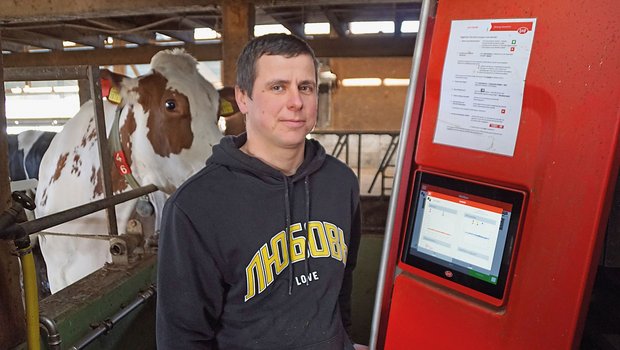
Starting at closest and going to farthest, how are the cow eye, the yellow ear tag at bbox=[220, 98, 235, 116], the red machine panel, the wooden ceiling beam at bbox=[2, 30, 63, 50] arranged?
the red machine panel → the cow eye → the yellow ear tag at bbox=[220, 98, 235, 116] → the wooden ceiling beam at bbox=[2, 30, 63, 50]

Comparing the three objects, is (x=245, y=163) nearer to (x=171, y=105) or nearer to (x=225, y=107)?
(x=171, y=105)

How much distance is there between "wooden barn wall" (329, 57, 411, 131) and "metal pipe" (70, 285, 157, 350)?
965cm

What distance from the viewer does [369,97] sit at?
36.4 ft

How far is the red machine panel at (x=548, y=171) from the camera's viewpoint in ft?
2.63

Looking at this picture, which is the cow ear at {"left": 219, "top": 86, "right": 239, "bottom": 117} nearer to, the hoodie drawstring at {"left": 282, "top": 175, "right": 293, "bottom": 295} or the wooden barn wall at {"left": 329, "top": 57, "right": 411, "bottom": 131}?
the hoodie drawstring at {"left": 282, "top": 175, "right": 293, "bottom": 295}

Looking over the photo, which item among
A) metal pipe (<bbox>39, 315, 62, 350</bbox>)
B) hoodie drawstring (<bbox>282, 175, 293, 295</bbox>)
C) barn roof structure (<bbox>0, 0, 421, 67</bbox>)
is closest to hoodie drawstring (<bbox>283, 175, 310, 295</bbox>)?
hoodie drawstring (<bbox>282, 175, 293, 295</bbox>)

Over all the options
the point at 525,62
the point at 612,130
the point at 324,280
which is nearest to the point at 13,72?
the point at 324,280

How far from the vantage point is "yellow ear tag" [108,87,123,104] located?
2.50m

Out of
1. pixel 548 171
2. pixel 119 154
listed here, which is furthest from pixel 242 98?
pixel 119 154

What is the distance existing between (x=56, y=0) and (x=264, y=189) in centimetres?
303

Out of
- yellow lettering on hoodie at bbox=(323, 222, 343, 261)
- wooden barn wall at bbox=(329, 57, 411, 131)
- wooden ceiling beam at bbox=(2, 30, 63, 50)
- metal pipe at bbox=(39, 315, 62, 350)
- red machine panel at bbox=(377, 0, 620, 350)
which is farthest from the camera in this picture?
wooden barn wall at bbox=(329, 57, 411, 131)

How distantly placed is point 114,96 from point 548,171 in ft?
7.56

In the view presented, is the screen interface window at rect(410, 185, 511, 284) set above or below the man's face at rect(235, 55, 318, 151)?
below

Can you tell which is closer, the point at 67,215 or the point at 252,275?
the point at 252,275
